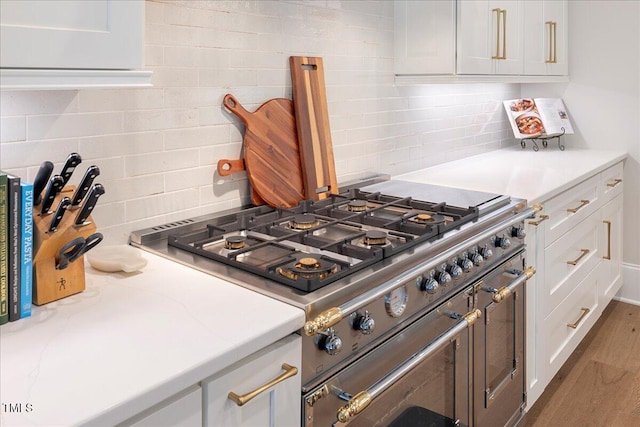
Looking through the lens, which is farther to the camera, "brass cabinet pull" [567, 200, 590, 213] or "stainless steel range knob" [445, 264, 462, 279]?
"brass cabinet pull" [567, 200, 590, 213]

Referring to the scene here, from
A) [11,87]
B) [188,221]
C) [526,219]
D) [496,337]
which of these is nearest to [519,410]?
[496,337]

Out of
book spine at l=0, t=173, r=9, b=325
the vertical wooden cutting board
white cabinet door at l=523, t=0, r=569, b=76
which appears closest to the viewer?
book spine at l=0, t=173, r=9, b=325

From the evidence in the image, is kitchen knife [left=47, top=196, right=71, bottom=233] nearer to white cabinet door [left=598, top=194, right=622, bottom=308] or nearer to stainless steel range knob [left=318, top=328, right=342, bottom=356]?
stainless steel range knob [left=318, top=328, right=342, bottom=356]

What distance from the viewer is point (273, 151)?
2004 mm

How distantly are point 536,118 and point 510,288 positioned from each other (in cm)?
198

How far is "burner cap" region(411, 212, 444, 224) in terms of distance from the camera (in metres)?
1.82

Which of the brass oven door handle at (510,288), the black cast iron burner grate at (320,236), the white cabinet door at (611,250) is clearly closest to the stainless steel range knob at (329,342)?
the black cast iron burner grate at (320,236)

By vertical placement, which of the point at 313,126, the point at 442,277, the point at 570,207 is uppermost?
the point at 313,126

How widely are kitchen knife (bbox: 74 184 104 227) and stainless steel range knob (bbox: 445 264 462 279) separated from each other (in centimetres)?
99

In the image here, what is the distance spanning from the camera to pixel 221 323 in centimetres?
109

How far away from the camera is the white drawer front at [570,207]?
245 centimetres

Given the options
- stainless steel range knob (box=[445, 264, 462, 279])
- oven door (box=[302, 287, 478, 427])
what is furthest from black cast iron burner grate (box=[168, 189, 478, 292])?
oven door (box=[302, 287, 478, 427])

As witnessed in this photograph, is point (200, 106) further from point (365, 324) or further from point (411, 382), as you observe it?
point (411, 382)

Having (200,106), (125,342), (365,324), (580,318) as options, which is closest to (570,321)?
(580,318)
